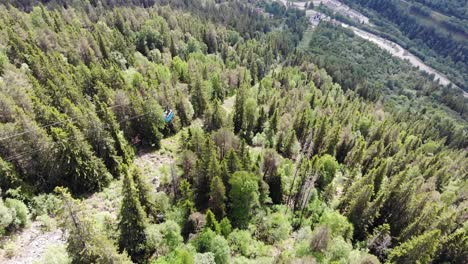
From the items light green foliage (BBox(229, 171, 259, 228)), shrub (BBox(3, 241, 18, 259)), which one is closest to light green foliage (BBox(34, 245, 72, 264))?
shrub (BBox(3, 241, 18, 259))

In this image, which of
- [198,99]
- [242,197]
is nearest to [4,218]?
[242,197]

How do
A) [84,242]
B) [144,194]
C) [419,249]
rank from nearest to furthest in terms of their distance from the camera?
[84,242] < [144,194] < [419,249]

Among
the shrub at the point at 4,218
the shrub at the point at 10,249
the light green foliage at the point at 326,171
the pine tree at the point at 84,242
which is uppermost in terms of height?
the pine tree at the point at 84,242

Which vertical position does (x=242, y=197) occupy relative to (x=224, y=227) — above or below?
above

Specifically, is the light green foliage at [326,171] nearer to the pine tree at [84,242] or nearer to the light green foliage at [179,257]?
the light green foliage at [179,257]

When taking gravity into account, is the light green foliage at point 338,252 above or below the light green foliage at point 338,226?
above

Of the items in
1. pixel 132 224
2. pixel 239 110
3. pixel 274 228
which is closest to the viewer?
pixel 132 224

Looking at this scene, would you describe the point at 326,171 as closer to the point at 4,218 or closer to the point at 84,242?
the point at 84,242

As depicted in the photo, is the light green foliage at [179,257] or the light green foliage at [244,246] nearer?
the light green foliage at [179,257]

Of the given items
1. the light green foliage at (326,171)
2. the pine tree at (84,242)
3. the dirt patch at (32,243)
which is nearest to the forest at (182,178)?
the pine tree at (84,242)
